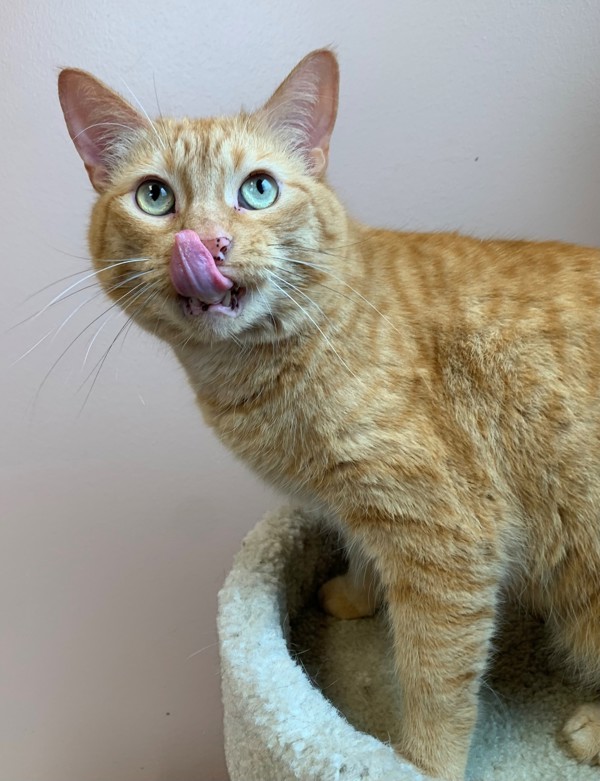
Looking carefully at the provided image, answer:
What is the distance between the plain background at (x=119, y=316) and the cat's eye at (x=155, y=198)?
447 millimetres

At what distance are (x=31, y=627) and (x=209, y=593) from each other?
1.34ft

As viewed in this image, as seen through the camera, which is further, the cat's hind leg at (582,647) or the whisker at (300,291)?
the cat's hind leg at (582,647)

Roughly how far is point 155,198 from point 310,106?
28cm

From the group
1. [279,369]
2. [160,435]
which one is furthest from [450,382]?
[160,435]

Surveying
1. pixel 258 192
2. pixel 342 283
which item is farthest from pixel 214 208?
pixel 342 283

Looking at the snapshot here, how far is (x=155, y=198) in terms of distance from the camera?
863 mm

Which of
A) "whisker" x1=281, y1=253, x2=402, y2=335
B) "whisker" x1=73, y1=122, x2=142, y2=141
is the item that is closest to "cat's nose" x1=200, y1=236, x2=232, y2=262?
"whisker" x1=281, y1=253, x2=402, y2=335

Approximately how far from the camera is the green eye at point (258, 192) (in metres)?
0.85

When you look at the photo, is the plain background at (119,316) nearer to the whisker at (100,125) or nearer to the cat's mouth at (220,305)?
the whisker at (100,125)

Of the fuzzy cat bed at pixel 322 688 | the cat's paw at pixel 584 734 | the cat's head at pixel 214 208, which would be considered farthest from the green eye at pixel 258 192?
the cat's paw at pixel 584 734

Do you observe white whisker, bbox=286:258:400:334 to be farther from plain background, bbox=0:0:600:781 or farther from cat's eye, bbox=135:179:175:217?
plain background, bbox=0:0:600:781

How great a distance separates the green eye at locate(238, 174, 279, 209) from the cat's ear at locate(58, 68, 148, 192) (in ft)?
0.66

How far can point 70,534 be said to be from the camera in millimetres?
1452

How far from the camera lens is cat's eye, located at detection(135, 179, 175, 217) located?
85cm
